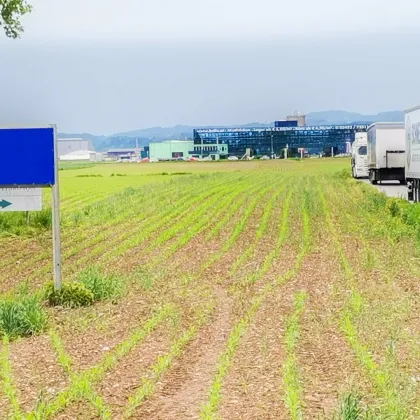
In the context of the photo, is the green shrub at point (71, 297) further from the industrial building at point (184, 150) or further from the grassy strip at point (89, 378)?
the industrial building at point (184, 150)

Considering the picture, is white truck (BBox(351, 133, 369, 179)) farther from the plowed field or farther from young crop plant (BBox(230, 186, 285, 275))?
the plowed field

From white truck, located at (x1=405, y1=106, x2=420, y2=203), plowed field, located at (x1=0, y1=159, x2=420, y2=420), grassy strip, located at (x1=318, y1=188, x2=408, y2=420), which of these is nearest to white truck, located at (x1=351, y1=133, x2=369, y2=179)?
white truck, located at (x1=405, y1=106, x2=420, y2=203)

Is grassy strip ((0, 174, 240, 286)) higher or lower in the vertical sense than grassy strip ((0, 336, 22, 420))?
lower

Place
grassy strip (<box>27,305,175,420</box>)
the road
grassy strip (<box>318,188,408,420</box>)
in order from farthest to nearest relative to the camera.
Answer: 1. the road
2. grassy strip (<box>27,305,175,420</box>)
3. grassy strip (<box>318,188,408,420</box>)

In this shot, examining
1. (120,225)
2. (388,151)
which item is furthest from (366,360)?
(388,151)

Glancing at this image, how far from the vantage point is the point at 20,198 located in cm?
1044

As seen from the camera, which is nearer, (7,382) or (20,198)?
(7,382)

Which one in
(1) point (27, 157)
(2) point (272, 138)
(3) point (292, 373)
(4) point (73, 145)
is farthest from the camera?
(2) point (272, 138)

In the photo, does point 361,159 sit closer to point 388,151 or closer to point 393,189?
point 388,151

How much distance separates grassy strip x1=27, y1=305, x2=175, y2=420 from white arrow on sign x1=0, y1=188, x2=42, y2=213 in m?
2.36

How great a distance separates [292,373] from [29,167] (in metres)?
4.77

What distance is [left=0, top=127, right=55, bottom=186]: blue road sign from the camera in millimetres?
10062

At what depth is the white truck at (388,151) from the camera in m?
43.6

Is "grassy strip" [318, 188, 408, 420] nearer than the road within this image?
Yes
